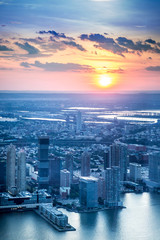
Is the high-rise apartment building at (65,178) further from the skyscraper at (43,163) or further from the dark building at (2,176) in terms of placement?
the dark building at (2,176)

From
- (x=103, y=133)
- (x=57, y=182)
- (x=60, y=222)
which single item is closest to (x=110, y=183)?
(x=57, y=182)

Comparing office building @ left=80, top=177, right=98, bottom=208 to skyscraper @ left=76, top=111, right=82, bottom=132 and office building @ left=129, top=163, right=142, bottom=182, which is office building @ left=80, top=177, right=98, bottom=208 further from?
skyscraper @ left=76, top=111, right=82, bottom=132

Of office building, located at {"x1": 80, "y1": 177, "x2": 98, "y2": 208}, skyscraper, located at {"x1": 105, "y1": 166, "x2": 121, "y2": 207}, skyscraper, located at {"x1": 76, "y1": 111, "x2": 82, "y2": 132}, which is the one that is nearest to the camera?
office building, located at {"x1": 80, "y1": 177, "x2": 98, "y2": 208}

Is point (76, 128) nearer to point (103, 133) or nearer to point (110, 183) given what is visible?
point (103, 133)

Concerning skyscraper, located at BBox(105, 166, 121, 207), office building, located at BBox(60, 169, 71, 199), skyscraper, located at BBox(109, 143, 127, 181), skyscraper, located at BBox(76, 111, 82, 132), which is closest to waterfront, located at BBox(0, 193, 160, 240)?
skyscraper, located at BBox(105, 166, 121, 207)

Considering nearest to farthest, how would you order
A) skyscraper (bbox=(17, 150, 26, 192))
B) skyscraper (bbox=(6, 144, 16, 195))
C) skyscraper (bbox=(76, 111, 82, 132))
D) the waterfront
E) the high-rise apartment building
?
the waterfront, skyscraper (bbox=(6, 144, 16, 195)), skyscraper (bbox=(17, 150, 26, 192)), the high-rise apartment building, skyscraper (bbox=(76, 111, 82, 132))

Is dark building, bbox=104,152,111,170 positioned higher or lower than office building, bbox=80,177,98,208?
higher
